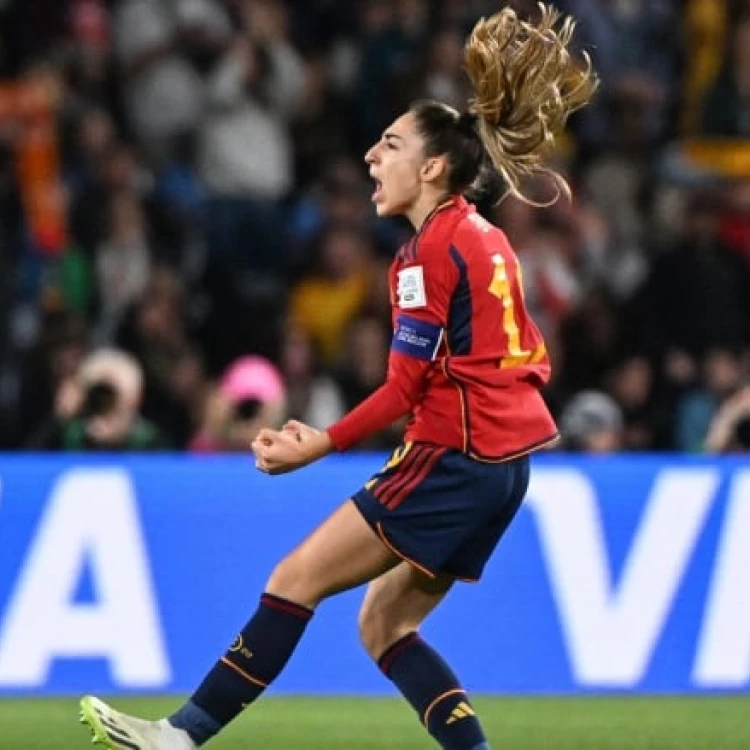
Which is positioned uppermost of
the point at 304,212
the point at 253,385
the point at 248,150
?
the point at 248,150

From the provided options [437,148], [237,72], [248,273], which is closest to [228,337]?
[248,273]

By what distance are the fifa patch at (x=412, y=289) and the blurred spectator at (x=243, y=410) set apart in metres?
4.28

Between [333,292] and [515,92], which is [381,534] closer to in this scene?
[515,92]

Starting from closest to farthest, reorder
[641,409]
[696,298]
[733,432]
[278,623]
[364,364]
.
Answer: [278,623] → [733,432] → [364,364] → [641,409] → [696,298]

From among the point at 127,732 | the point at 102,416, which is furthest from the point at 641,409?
the point at 127,732

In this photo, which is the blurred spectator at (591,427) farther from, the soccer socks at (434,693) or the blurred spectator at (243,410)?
the soccer socks at (434,693)

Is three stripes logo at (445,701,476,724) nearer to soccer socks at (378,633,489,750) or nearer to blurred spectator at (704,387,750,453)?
soccer socks at (378,633,489,750)

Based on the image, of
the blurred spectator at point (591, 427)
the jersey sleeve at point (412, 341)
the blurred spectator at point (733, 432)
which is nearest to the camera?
the jersey sleeve at point (412, 341)

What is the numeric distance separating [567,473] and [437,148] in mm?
3568

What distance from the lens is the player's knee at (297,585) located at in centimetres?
650

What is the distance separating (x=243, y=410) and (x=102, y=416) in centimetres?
62

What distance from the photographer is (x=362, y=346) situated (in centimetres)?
1200

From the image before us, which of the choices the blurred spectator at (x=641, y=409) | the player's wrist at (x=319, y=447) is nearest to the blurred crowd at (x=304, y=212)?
the blurred spectator at (x=641, y=409)

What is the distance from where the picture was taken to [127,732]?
21.2ft
